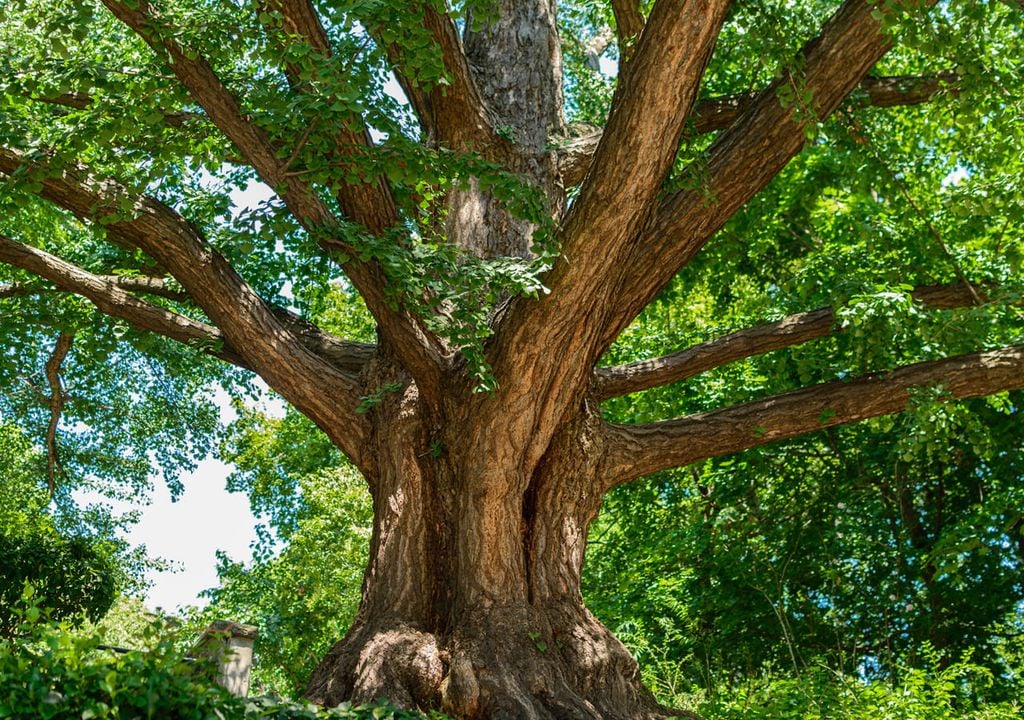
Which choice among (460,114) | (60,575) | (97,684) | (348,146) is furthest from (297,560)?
(97,684)

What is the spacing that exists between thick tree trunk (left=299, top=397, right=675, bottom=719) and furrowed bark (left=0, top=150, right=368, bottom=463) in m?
0.37

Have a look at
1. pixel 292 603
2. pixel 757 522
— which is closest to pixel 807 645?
pixel 757 522

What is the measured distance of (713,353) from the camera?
25.5ft

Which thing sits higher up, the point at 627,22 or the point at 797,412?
the point at 627,22

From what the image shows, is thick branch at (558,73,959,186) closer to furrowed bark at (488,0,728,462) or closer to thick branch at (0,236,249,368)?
furrowed bark at (488,0,728,462)

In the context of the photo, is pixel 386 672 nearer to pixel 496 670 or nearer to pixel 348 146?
pixel 496 670

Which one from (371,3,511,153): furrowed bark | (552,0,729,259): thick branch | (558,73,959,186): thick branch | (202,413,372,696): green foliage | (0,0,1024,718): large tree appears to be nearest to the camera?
(552,0,729,259): thick branch

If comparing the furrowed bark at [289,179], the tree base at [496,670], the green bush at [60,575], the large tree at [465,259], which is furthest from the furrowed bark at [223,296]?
the green bush at [60,575]

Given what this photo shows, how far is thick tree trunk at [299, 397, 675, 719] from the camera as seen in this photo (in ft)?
20.4

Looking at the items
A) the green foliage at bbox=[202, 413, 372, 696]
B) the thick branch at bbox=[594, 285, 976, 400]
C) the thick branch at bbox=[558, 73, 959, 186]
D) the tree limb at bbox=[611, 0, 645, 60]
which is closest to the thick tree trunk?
the thick branch at bbox=[594, 285, 976, 400]

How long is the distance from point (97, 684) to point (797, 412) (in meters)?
5.23

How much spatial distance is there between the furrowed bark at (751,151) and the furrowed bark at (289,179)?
1432 mm

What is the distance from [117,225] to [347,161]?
5.99 feet

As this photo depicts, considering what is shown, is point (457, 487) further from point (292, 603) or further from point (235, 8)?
point (292, 603)
